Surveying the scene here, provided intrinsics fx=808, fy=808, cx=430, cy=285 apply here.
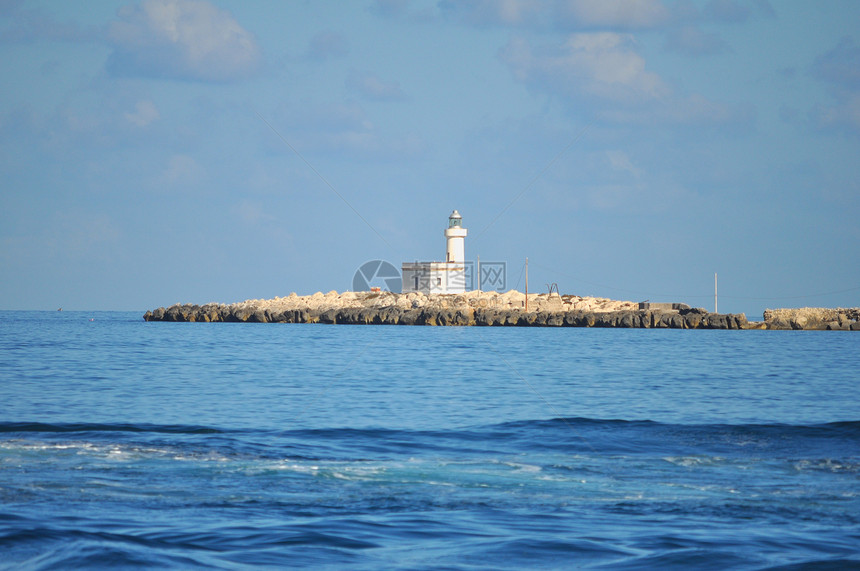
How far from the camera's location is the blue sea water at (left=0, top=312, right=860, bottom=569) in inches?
216

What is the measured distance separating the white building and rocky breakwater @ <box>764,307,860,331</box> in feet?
70.3

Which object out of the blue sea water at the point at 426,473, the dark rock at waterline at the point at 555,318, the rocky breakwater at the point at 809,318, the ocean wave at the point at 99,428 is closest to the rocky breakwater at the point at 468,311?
the dark rock at waterline at the point at 555,318

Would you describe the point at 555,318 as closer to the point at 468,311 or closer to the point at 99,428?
the point at 468,311

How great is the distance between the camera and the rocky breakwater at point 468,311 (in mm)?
53781

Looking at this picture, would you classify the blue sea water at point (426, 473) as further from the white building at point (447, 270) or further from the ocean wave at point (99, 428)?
the white building at point (447, 270)

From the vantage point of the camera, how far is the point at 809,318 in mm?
54188

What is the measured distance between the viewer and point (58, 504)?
259 inches

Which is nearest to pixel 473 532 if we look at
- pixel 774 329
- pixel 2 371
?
pixel 2 371

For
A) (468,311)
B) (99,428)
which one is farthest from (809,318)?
(99,428)

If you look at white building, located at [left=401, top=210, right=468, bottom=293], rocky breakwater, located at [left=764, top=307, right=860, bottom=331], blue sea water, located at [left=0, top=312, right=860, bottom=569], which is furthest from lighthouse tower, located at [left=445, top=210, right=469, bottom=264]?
blue sea water, located at [left=0, top=312, right=860, bottom=569]

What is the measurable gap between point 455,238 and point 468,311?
23.2ft

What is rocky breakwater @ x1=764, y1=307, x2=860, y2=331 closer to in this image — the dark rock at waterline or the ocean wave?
the dark rock at waterline

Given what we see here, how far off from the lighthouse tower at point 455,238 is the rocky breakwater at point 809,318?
21365 mm

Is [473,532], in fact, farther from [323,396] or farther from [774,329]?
[774,329]
